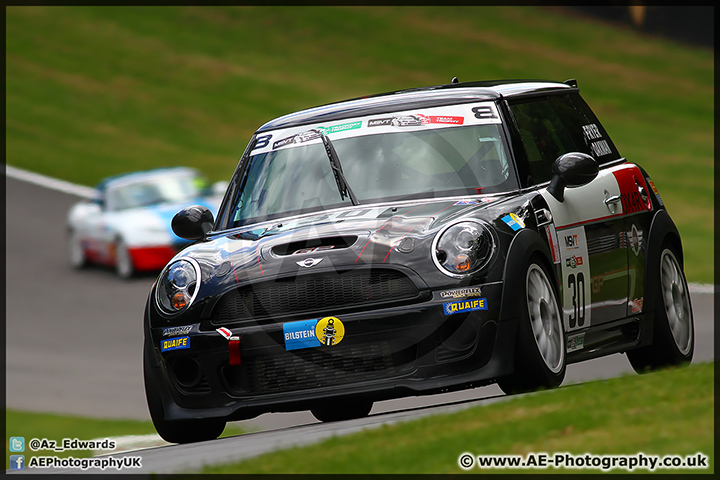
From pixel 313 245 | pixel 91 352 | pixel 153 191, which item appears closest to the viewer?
pixel 313 245

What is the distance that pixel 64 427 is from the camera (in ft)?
41.1

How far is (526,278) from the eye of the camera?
6371mm

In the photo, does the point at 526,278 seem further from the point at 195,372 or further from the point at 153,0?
the point at 153,0

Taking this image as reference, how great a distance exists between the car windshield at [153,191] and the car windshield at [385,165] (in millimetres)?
12559

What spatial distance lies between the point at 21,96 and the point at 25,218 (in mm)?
11706

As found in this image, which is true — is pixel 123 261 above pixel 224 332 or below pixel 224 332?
below

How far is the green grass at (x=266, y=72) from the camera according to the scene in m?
31.3

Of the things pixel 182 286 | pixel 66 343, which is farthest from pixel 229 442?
pixel 66 343

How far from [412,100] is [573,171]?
1139mm

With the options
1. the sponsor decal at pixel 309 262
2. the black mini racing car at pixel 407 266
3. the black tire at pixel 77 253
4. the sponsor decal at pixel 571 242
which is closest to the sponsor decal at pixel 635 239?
the black mini racing car at pixel 407 266

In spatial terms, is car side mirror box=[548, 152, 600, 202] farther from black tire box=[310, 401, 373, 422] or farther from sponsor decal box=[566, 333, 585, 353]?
black tire box=[310, 401, 373, 422]

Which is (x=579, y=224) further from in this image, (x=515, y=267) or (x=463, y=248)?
(x=463, y=248)

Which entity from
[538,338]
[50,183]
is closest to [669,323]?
[538,338]

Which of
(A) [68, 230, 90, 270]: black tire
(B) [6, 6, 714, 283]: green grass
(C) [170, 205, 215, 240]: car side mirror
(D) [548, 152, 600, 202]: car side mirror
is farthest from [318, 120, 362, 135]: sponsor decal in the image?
(B) [6, 6, 714, 283]: green grass
